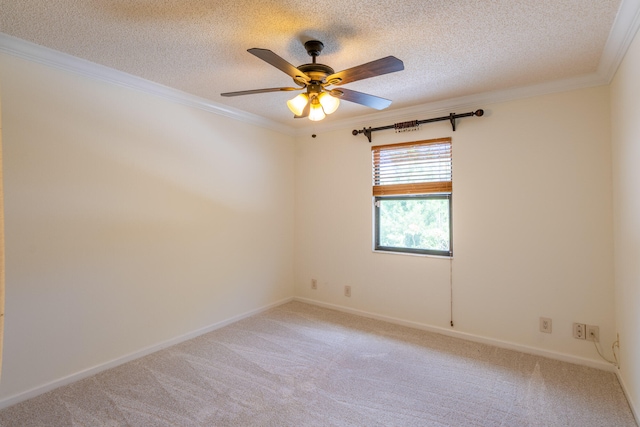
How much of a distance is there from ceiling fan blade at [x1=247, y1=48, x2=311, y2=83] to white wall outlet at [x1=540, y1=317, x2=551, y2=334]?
2.75 m

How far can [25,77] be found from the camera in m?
2.30

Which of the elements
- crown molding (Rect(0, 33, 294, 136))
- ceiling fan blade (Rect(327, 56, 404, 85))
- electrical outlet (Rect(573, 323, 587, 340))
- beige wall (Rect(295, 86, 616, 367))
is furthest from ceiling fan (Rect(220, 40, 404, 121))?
electrical outlet (Rect(573, 323, 587, 340))

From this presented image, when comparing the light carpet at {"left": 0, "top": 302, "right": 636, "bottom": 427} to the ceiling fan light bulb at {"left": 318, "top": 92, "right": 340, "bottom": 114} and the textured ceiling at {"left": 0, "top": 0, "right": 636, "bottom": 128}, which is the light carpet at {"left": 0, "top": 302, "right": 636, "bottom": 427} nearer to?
the ceiling fan light bulb at {"left": 318, "top": 92, "right": 340, "bottom": 114}

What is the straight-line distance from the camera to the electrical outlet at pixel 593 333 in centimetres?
Answer: 269

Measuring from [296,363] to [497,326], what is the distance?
1855 mm

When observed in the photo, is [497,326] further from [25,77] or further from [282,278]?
[25,77]

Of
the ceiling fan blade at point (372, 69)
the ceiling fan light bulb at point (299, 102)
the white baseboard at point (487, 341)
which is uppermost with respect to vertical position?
the ceiling fan blade at point (372, 69)

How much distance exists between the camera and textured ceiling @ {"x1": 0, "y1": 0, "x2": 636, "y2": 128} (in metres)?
1.89

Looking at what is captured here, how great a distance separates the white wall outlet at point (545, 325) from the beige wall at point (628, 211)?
1.49ft

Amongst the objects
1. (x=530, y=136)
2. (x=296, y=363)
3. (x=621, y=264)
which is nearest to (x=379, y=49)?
(x=530, y=136)

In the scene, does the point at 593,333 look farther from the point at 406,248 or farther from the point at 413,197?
the point at 413,197

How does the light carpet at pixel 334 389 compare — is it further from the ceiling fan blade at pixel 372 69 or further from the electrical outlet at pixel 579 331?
the ceiling fan blade at pixel 372 69

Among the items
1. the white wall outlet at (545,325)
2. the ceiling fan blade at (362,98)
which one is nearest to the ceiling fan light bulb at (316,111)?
the ceiling fan blade at (362,98)

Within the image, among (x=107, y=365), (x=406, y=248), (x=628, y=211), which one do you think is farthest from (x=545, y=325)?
(x=107, y=365)
